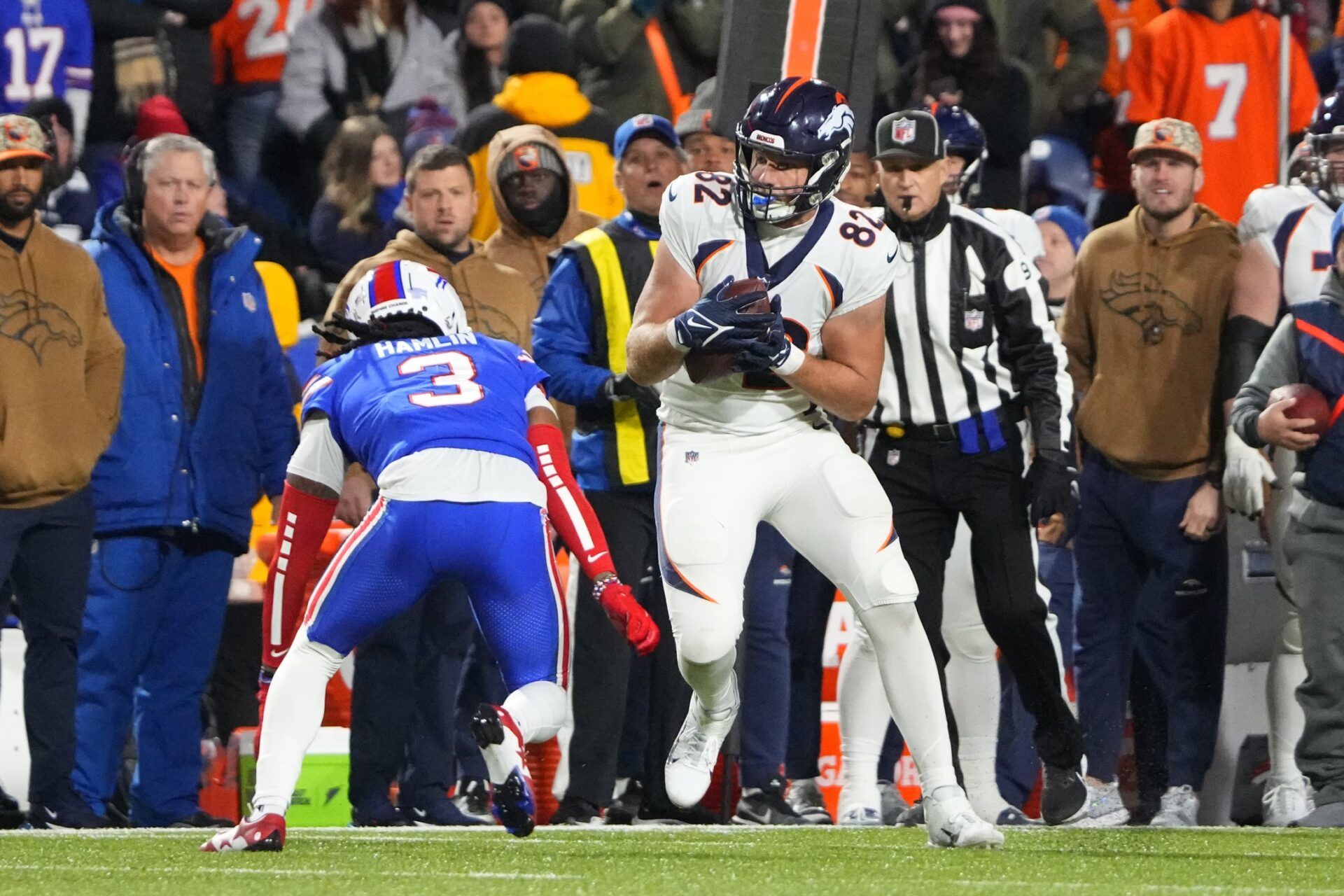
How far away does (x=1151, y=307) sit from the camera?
834 cm

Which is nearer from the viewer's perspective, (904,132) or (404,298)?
(404,298)

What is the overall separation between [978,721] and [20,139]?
374 centimetres

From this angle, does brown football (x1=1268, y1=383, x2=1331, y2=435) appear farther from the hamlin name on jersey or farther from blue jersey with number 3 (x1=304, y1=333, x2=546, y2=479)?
blue jersey with number 3 (x1=304, y1=333, x2=546, y2=479)

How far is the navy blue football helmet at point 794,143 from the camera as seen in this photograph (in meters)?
6.32

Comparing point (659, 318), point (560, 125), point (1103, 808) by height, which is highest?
point (560, 125)

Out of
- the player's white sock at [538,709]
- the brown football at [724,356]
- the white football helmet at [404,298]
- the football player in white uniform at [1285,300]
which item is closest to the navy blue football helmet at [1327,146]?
the football player in white uniform at [1285,300]

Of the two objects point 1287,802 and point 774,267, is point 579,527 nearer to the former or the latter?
point 774,267

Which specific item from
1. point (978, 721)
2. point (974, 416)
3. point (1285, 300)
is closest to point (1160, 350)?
point (1285, 300)

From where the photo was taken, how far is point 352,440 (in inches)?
262

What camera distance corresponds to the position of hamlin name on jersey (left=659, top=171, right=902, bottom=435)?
6422mm

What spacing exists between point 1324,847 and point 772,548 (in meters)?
2.30

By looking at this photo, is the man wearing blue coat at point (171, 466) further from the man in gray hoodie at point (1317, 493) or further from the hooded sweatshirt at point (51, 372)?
the man in gray hoodie at point (1317, 493)

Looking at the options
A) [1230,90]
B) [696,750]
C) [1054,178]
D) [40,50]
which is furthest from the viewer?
[1054,178]

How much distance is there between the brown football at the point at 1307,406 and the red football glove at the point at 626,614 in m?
2.32
